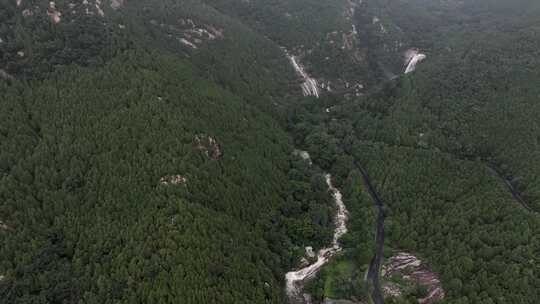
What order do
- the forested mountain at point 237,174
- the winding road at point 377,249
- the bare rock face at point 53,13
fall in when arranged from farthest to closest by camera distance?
1. the bare rock face at point 53,13
2. the winding road at point 377,249
3. the forested mountain at point 237,174

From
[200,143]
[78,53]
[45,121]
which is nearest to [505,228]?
[200,143]

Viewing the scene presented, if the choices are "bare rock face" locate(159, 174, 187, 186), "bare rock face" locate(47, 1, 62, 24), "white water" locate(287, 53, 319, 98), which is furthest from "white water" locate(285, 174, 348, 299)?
"bare rock face" locate(47, 1, 62, 24)

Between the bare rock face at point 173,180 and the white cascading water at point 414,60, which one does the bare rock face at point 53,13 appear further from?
the white cascading water at point 414,60

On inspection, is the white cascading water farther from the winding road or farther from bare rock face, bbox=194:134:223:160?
bare rock face, bbox=194:134:223:160

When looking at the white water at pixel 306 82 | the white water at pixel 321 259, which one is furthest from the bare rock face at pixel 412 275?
the white water at pixel 306 82

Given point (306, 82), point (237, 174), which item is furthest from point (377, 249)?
point (306, 82)

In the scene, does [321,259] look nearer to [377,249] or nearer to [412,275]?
[377,249]
